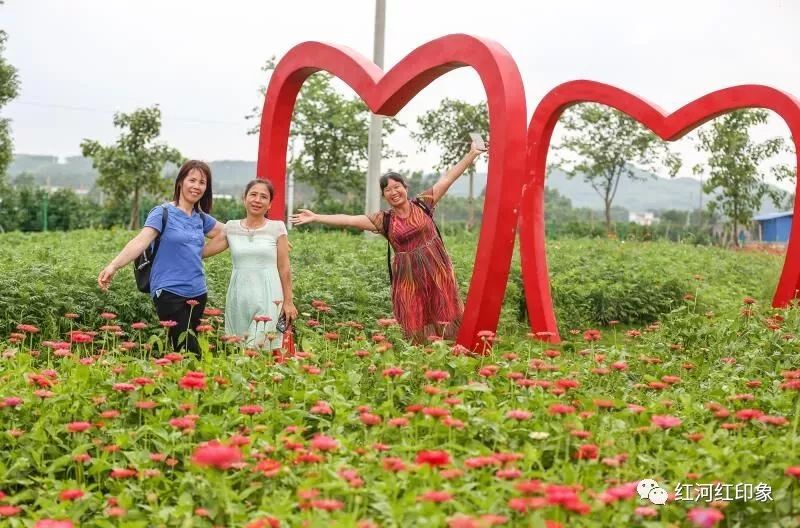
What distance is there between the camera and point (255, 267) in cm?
680

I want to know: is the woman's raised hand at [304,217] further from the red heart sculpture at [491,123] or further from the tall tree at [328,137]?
the tall tree at [328,137]

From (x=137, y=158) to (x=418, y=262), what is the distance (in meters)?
21.9

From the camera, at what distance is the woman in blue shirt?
21.5 feet

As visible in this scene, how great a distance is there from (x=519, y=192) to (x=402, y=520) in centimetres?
405

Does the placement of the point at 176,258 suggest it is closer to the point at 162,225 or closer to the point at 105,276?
the point at 162,225

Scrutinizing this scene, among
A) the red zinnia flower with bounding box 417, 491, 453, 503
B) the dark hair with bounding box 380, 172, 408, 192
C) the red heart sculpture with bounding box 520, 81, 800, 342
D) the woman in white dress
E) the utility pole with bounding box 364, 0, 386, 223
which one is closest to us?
the red zinnia flower with bounding box 417, 491, 453, 503

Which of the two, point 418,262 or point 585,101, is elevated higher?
point 585,101

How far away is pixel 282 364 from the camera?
531 cm

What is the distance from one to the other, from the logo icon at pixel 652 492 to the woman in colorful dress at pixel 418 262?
3.75 meters

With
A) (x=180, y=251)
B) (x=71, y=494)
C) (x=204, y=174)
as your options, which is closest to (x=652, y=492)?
(x=71, y=494)

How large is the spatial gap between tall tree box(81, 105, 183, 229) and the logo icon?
995 inches

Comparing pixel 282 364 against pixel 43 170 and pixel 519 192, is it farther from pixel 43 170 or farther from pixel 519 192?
pixel 43 170

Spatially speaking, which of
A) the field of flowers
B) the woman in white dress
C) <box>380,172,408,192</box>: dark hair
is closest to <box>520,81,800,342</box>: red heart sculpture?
<box>380,172,408,192</box>: dark hair

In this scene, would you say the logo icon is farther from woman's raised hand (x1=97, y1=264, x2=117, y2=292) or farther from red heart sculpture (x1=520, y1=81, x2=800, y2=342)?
red heart sculpture (x1=520, y1=81, x2=800, y2=342)
